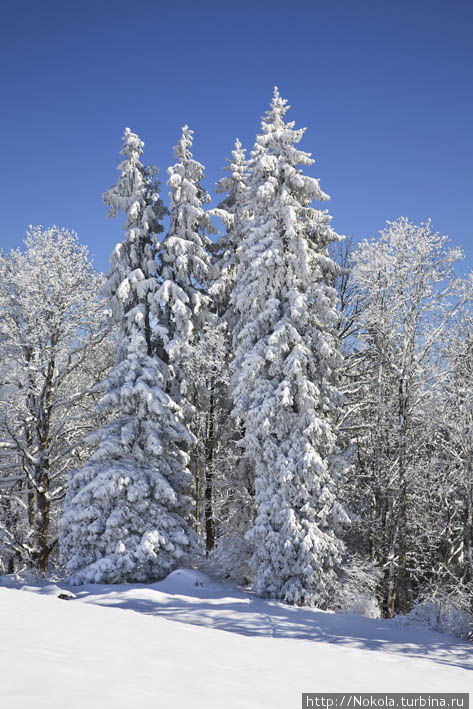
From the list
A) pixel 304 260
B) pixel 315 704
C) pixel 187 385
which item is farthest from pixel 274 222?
pixel 315 704

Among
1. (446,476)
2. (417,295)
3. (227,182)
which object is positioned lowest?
(446,476)

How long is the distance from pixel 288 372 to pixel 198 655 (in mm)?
9690

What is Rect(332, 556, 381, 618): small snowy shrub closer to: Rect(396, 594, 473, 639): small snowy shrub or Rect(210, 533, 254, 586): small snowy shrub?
Rect(396, 594, 473, 639): small snowy shrub

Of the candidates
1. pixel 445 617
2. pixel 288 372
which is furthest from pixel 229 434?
pixel 445 617

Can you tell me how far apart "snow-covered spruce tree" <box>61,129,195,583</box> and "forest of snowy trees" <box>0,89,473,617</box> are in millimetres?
64

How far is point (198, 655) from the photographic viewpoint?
6926mm

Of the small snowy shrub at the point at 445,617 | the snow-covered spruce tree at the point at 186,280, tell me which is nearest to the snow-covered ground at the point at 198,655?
the small snowy shrub at the point at 445,617

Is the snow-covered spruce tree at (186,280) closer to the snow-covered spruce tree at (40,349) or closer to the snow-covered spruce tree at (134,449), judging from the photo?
the snow-covered spruce tree at (134,449)

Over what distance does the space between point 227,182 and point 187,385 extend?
889cm

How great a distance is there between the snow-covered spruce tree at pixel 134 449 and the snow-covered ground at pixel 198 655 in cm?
210

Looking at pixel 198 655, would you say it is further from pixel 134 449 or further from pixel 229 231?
pixel 229 231

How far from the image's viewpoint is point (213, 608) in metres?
13.0

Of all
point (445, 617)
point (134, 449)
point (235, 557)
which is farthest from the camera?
point (134, 449)

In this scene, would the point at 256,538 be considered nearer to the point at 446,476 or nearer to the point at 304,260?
the point at 446,476
